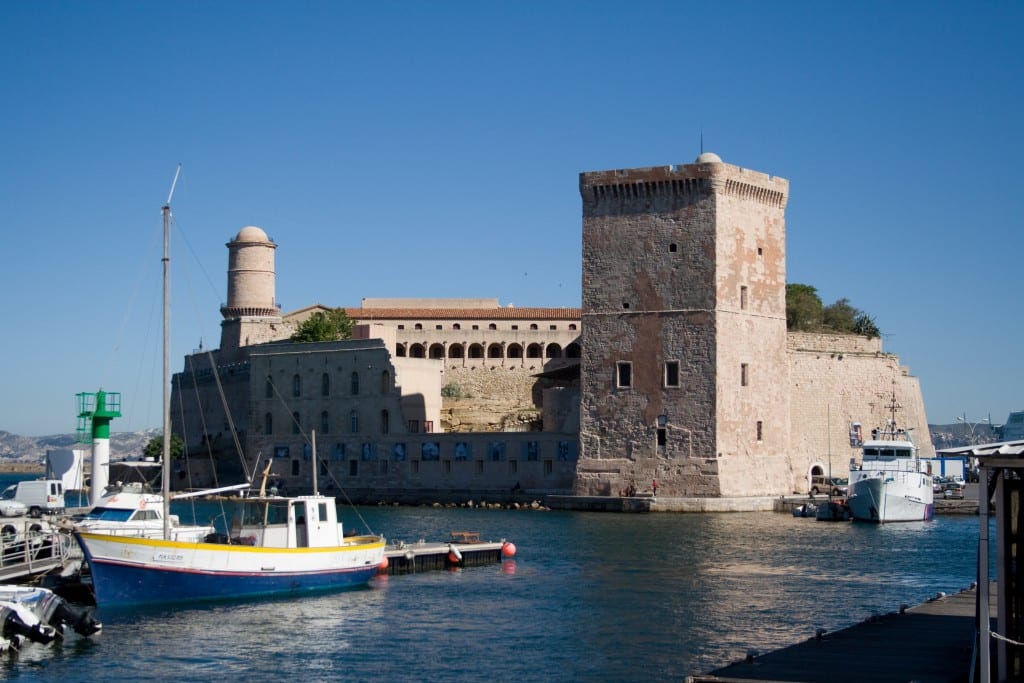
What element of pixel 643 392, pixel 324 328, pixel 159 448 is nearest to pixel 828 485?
pixel 643 392

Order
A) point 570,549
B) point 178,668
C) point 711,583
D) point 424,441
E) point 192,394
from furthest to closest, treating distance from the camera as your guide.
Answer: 1. point 192,394
2. point 424,441
3. point 570,549
4. point 711,583
5. point 178,668

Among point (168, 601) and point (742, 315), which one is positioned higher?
point (742, 315)

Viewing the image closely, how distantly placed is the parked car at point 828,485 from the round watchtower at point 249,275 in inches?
1220

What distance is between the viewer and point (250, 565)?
22.7m

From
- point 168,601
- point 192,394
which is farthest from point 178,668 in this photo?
point 192,394

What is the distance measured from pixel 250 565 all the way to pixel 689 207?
2396 centimetres

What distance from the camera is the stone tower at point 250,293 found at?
69500mm

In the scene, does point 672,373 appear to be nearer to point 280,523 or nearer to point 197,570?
point 280,523

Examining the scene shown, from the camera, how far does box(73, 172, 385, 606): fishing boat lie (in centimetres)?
2144

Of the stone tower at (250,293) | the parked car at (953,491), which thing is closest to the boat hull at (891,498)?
the parked car at (953,491)

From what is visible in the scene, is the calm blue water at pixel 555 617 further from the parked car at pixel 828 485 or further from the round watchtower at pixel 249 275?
the round watchtower at pixel 249 275

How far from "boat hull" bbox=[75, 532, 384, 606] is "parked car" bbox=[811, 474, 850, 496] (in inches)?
1022

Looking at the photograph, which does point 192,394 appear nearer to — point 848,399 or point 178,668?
point 848,399

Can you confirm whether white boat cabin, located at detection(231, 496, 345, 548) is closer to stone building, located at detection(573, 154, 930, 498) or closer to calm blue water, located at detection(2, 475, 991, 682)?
calm blue water, located at detection(2, 475, 991, 682)
